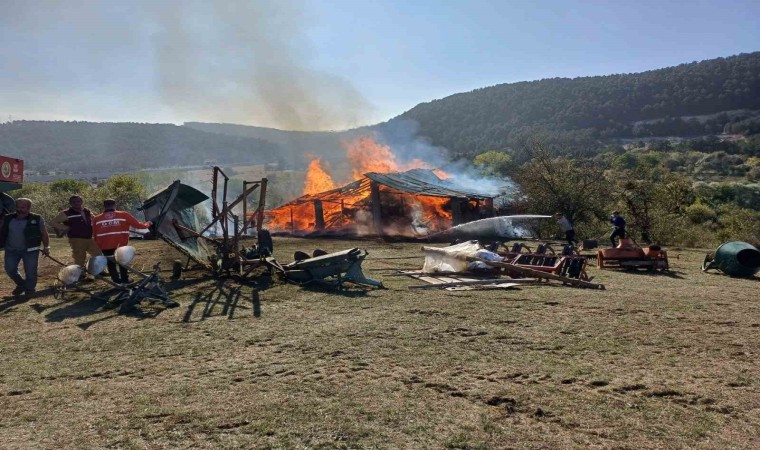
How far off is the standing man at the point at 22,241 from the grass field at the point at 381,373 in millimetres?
517

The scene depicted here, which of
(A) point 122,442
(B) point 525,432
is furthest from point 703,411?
(A) point 122,442

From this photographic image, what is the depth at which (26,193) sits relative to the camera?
108ft

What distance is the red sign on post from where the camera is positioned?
1455cm

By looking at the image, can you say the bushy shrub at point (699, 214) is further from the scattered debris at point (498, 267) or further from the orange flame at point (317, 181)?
the scattered debris at point (498, 267)

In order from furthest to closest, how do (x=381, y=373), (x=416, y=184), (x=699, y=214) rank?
1. (x=699, y=214)
2. (x=416, y=184)
3. (x=381, y=373)

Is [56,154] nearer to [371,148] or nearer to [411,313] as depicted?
[371,148]

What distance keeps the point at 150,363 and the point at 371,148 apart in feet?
101

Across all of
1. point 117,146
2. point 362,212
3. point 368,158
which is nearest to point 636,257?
point 362,212

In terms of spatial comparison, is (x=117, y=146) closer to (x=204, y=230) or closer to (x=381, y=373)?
(x=204, y=230)

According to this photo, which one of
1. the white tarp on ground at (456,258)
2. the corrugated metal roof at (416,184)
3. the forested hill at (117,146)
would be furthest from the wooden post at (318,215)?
the forested hill at (117,146)

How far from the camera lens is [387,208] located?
2439 centimetres

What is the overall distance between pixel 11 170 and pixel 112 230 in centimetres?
841

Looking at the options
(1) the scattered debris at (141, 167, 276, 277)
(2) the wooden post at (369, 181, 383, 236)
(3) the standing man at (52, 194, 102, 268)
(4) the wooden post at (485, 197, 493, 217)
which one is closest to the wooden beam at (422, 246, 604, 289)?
(1) the scattered debris at (141, 167, 276, 277)

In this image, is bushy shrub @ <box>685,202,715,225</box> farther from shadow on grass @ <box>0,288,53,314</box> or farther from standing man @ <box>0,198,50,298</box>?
shadow on grass @ <box>0,288,53,314</box>
